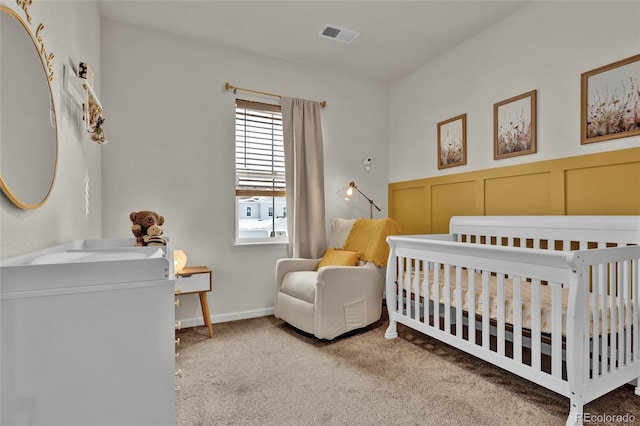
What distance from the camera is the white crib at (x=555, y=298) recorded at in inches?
58.3

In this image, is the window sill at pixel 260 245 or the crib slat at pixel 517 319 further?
the window sill at pixel 260 245

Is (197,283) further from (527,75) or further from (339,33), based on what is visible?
(527,75)

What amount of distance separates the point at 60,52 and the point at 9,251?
101 centimetres

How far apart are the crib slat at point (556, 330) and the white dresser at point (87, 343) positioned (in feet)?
5.22

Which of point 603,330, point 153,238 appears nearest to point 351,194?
point 153,238

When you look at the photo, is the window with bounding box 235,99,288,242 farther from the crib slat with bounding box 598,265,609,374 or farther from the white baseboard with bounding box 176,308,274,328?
the crib slat with bounding box 598,265,609,374

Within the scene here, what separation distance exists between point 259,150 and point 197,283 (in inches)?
52.6

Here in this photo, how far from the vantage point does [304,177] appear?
3340mm

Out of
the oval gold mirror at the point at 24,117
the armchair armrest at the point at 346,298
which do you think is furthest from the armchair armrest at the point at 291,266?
the oval gold mirror at the point at 24,117

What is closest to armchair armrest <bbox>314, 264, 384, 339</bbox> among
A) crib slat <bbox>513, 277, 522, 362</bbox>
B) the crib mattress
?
the crib mattress

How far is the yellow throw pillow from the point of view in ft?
9.50

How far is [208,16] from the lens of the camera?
2615 millimetres

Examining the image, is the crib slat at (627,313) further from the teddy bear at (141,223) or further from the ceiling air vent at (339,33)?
the ceiling air vent at (339,33)

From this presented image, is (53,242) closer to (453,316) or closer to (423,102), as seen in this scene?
(453,316)
